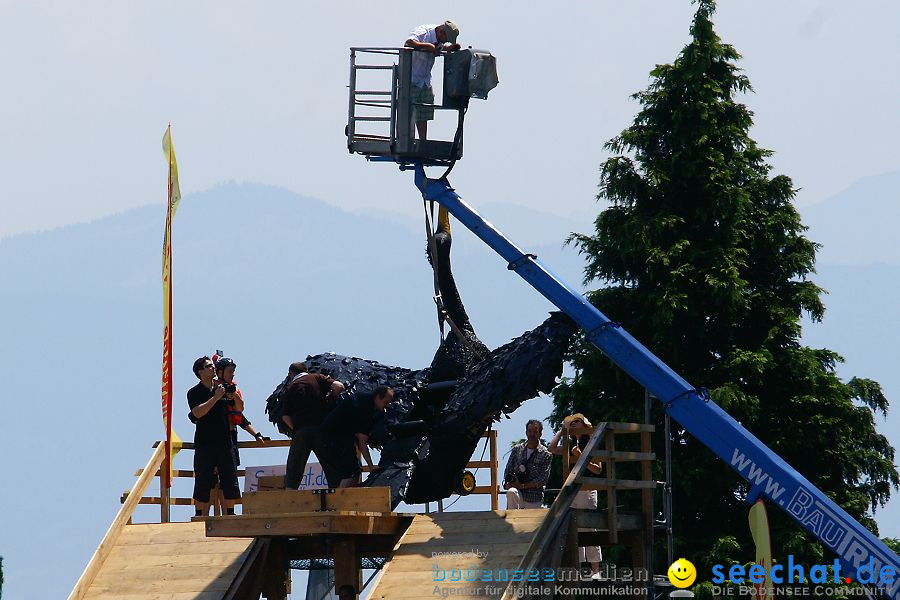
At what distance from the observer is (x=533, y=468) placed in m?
18.2

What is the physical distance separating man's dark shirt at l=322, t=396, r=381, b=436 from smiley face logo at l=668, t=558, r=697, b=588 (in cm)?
379

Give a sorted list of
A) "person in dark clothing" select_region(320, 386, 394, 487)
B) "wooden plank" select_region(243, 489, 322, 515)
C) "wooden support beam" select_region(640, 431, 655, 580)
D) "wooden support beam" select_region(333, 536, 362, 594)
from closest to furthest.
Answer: "wooden plank" select_region(243, 489, 322, 515) < "person in dark clothing" select_region(320, 386, 394, 487) < "wooden support beam" select_region(333, 536, 362, 594) < "wooden support beam" select_region(640, 431, 655, 580)

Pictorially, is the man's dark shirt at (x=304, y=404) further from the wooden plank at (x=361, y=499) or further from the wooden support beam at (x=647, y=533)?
the wooden support beam at (x=647, y=533)

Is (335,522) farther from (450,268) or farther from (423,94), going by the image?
(423,94)

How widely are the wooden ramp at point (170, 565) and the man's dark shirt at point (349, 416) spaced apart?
1880 mm

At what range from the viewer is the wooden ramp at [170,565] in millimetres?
18281

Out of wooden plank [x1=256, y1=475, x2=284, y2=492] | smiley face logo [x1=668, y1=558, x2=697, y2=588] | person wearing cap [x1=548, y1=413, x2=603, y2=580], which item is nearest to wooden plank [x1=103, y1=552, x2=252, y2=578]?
wooden plank [x1=256, y1=475, x2=284, y2=492]

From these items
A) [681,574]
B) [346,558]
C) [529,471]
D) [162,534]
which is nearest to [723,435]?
[529,471]

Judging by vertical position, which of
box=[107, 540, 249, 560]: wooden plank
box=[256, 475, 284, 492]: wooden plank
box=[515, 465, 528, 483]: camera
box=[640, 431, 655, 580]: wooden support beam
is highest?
box=[515, 465, 528, 483]: camera

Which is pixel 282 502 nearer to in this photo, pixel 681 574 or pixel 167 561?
pixel 167 561

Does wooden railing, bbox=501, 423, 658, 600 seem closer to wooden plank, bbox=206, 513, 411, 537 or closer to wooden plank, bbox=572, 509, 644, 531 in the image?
wooden plank, bbox=572, 509, 644, 531

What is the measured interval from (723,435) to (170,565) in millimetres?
6205

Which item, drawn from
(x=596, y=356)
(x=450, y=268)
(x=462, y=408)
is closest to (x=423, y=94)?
(x=450, y=268)

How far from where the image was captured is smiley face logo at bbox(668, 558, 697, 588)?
18812 mm
